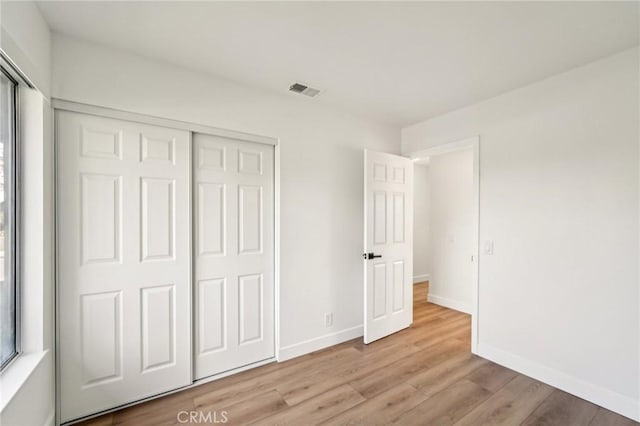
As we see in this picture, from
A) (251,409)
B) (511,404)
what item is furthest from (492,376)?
(251,409)

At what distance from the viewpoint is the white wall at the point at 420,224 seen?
5797mm

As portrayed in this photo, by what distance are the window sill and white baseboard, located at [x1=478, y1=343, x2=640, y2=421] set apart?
3.28 metres

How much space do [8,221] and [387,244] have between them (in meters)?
2.93

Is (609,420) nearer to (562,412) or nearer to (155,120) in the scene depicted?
(562,412)

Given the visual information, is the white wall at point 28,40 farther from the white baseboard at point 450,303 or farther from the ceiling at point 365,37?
the white baseboard at point 450,303

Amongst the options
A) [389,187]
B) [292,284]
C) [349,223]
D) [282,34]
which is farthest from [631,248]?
[282,34]

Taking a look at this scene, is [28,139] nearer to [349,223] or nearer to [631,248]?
[349,223]

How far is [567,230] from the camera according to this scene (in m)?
2.19

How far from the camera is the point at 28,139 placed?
157 cm

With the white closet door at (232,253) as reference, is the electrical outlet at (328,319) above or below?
below

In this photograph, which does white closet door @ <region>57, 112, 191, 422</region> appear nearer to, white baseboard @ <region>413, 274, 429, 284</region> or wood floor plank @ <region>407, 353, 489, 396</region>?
wood floor plank @ <region>407, 353, 489, 396</region>

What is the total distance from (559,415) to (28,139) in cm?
371
